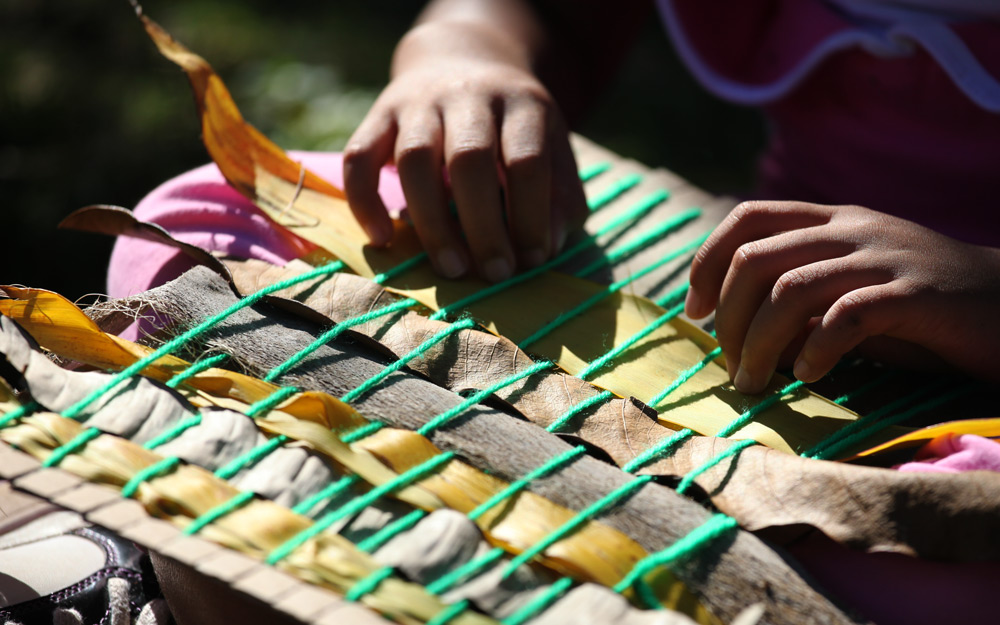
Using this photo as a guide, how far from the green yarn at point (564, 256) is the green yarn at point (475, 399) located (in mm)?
119

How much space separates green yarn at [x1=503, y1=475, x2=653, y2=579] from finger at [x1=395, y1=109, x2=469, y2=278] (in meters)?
0.34

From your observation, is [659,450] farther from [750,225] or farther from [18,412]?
[18,412]

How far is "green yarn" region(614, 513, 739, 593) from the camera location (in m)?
0.54

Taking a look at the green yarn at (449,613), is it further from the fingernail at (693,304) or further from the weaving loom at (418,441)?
the fingernail at (693,304)

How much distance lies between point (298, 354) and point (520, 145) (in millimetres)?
340

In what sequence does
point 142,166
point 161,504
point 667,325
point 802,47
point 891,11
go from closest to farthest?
point 161,504 < point 667,325 < point 891,11 < point 802,47 < point 142,166

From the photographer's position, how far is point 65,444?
57 centimetres

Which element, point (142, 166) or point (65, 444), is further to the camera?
point (142, 166)

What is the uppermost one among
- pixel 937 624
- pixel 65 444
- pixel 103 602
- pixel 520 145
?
pixel 520 145

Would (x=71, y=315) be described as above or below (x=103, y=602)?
above

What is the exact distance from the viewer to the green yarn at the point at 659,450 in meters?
0.63

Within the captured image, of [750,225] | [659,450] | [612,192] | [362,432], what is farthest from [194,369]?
[612,192]

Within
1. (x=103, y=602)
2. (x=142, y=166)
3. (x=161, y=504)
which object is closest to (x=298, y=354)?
(x=161, y=504)

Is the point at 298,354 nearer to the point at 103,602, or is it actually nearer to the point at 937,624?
the point at 103,602
